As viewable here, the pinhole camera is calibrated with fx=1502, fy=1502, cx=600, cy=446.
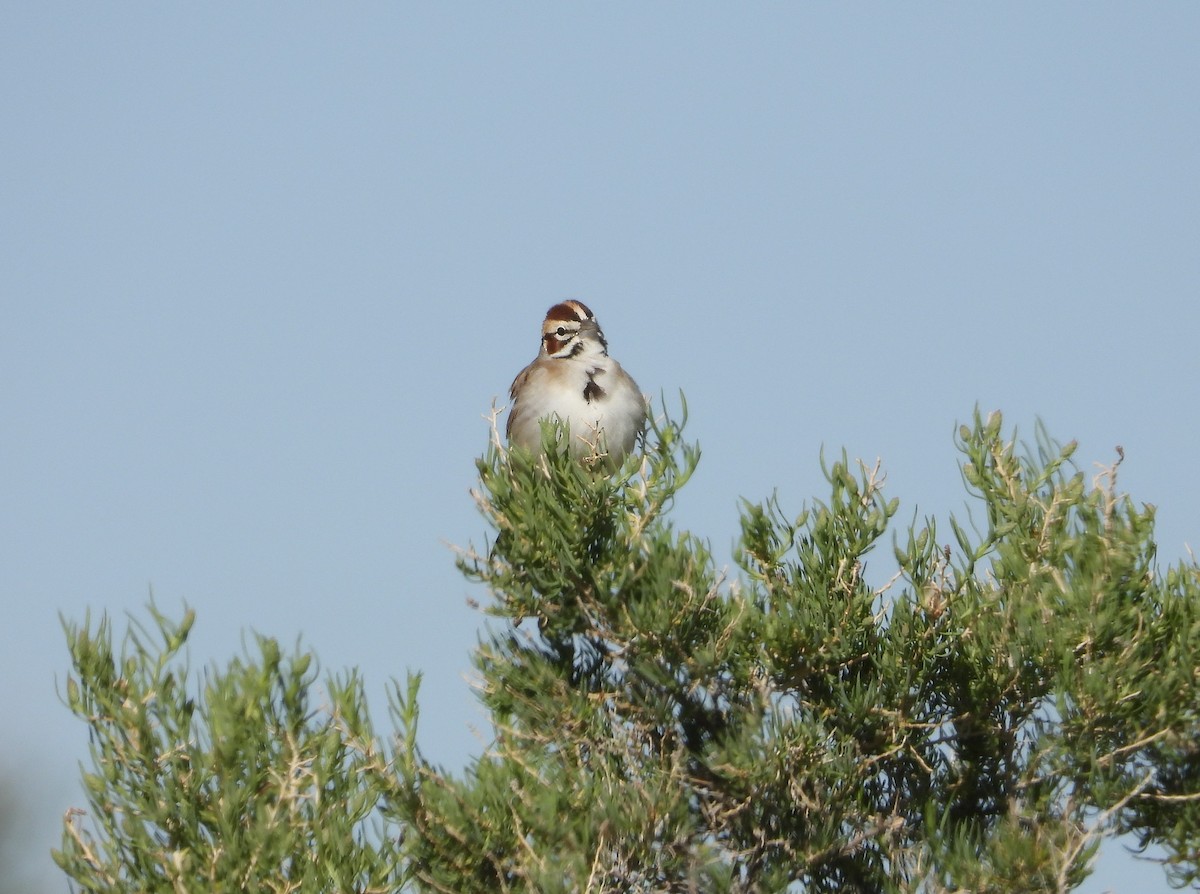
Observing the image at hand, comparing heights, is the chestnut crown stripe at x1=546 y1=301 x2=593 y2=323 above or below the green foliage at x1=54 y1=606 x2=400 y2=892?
above

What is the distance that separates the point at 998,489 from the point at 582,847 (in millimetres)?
1970

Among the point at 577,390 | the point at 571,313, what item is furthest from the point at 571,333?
the point at 577,390

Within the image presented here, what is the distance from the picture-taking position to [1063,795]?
16.1ft

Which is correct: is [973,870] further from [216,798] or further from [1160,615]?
[216,798]

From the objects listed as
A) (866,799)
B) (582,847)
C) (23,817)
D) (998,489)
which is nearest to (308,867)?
(582,847)

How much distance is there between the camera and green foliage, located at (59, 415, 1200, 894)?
467 cm

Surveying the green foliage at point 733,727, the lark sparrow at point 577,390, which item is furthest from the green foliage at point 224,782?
the lark sparrow at point 577,390

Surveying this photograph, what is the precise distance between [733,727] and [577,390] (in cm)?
344

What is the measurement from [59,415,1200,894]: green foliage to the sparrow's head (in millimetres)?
3307

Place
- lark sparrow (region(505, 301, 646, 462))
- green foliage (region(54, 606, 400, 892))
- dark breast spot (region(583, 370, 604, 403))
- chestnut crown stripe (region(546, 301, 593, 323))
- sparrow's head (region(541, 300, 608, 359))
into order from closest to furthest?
green foliage (region(54, 606, 400, 892))
lark sparrow (region(505, 301, 646, 462))
dark breast spot (region(583, 370, 604, 403))
sparrow's head (region(541, 300, 608, 359))
chestnut crown stripe (region(546, 301, 593, 323))

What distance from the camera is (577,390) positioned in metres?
8.16

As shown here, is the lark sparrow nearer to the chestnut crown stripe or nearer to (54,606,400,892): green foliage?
the chestnut crown stripe

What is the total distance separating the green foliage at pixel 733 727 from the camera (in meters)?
4.67

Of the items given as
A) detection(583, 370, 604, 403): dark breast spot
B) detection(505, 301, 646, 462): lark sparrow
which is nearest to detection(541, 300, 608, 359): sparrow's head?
detection(505, 301, 646, 462): lark sparrow
